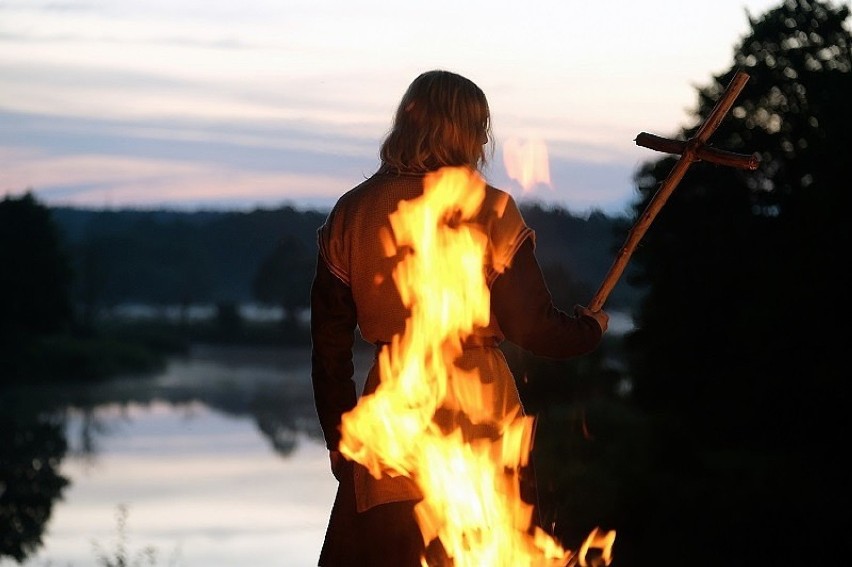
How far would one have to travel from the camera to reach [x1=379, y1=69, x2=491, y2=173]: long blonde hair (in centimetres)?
384

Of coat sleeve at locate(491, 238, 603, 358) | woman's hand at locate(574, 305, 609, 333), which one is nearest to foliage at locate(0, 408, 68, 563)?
woman's hand at locate(574, 305, 609, 333)

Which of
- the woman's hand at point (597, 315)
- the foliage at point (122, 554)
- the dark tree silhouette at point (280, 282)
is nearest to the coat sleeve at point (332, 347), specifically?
the woman's hand at point (597, 315)

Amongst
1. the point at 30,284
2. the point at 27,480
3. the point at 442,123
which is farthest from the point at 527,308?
the point at 30,284

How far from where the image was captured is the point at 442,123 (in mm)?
3840

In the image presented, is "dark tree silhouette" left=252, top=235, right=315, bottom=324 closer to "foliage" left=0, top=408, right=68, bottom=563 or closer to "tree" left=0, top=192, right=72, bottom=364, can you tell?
"tree" left=0, top=192, right=72, bottom=364

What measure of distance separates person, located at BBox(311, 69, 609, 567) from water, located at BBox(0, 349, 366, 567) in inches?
394

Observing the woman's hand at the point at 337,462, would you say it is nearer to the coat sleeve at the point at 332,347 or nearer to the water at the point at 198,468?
the coat sleeve at the point at 332,347

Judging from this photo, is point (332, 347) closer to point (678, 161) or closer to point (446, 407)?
point (446, 407)

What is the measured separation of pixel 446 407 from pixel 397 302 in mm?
278

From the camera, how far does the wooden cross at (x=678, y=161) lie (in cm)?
410

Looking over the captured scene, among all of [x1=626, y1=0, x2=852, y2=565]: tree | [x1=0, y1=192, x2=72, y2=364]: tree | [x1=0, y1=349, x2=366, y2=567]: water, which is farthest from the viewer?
[x1=0, y1=192, x2=72, y2=364]: tree

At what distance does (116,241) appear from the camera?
86812 mm

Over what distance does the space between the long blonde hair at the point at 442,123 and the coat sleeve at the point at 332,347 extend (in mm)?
355

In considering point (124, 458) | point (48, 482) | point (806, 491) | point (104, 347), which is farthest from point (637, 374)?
point (104, 347)
